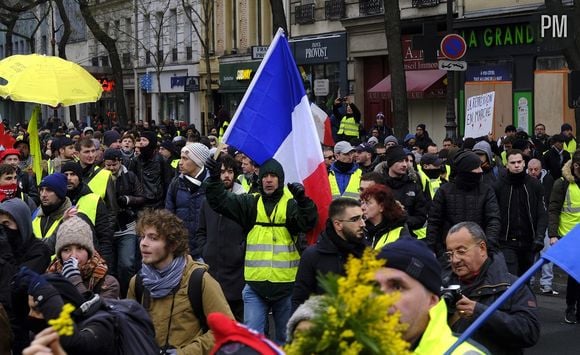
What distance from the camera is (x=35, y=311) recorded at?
14.7 ft

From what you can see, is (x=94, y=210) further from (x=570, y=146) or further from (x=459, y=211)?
(x=570, y=146)

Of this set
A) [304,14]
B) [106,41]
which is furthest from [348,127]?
[304,14]

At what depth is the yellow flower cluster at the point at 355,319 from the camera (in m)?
2.39

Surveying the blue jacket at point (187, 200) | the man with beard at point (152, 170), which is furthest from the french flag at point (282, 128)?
the man with beard at point (152, 170)

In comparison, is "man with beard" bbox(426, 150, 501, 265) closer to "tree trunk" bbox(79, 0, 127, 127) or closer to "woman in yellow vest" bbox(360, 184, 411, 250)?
"woman in yellow vest" bbox(360, 184, 411, 250)

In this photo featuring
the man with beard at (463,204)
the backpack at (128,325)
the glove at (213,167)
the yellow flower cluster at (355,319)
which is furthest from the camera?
the man with beard at (463,204)

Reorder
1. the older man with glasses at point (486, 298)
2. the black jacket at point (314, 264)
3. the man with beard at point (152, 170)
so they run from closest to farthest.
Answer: the older man with glasses at point (486, 298) → the black jacket at point (314, 264) → the man with beard at point (152, 170)

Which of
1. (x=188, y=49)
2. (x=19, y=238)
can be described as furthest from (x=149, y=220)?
(x=188, y=49)

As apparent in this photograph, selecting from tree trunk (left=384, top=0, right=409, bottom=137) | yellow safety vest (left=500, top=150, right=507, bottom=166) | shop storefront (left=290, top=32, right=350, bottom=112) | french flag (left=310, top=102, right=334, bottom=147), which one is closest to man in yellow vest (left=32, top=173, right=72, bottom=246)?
french flag (left=310, top=102, right=334, bottom=147)

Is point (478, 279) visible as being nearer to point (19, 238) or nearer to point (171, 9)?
point (19, 238)

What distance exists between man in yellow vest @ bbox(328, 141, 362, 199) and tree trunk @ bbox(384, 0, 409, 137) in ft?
34.7

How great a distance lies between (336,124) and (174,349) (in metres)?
20.6

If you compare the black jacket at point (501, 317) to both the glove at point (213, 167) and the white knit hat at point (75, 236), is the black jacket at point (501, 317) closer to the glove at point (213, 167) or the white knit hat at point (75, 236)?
the white knit hat at point (75, 236)

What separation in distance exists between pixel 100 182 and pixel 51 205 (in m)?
2.13
